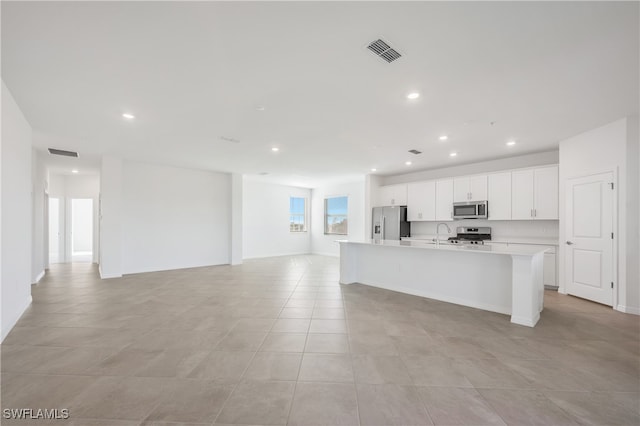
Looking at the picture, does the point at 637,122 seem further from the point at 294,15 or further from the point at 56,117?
the point at 56,117

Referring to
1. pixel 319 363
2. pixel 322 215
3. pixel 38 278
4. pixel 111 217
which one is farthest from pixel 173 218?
pixel 319 363

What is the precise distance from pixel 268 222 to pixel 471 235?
6.55 meters

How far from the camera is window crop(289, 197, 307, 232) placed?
10.7 metres

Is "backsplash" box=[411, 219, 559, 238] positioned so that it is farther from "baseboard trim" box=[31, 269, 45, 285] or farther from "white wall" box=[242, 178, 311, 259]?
"baseboard trim" box=[31, 269, 45, 285]

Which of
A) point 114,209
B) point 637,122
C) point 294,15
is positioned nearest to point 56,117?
point 114,209

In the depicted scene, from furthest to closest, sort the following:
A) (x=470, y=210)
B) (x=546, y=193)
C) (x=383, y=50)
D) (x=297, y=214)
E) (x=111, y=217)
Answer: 1. (x=297, y=214)
2. (x=470, y=210)
3. (x=111, y=217)
4. (x=546, y=193)
5. (x=383, y=50)

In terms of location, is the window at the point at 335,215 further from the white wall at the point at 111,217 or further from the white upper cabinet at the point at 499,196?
the white wall at the point at 111,217

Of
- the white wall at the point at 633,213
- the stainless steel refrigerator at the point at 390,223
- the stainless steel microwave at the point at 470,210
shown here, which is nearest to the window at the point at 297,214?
the stainless steel refrigerator at the point at 390,223

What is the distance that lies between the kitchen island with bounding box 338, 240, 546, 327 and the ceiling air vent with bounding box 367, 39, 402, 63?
269 cm

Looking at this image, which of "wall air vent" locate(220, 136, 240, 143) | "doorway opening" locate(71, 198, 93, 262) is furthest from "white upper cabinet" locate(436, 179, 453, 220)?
"doorway opening" locate(71, 198, 93, 262)

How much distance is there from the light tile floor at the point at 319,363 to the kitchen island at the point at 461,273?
281 mm

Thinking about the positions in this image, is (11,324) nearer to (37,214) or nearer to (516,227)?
(37,214)

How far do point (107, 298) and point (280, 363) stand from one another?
12.6 ft

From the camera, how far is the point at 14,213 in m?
3.28
